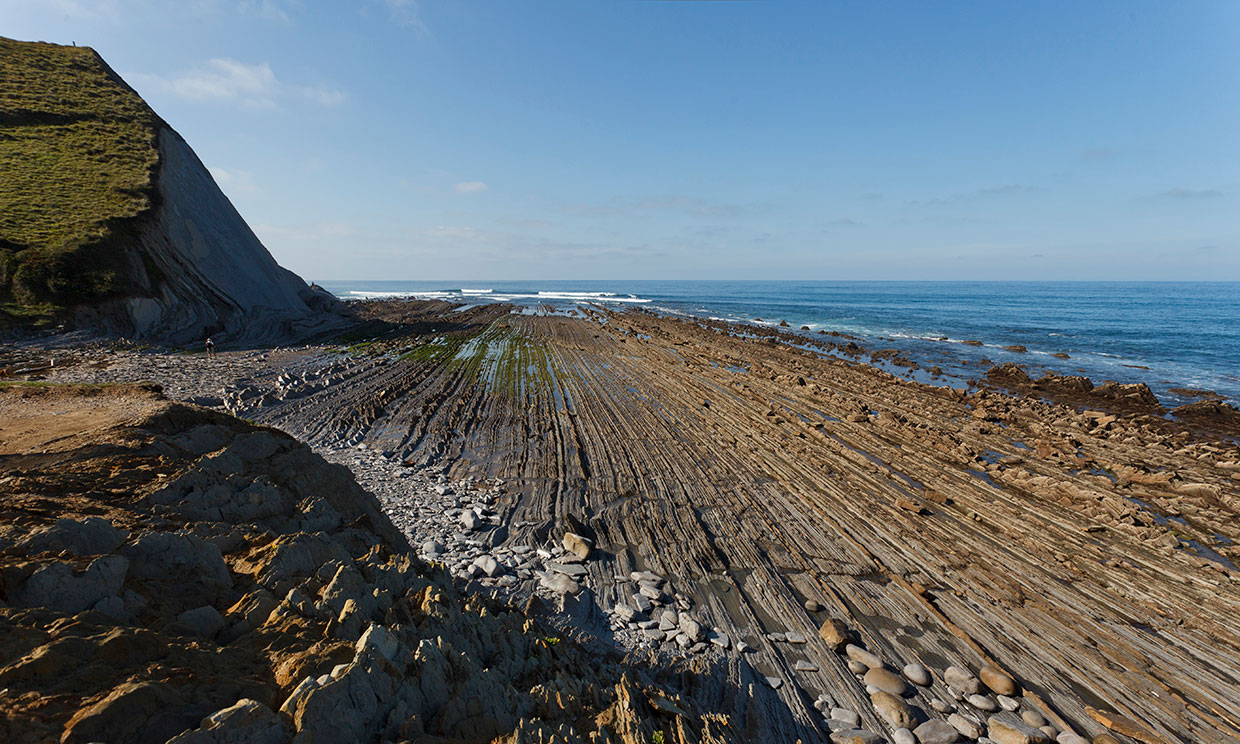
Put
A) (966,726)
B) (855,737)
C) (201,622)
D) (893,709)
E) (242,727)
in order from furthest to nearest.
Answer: (893,709), (966,726), (855,737), (201,622), (242,727)

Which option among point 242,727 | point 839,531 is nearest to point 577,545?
point 839,531

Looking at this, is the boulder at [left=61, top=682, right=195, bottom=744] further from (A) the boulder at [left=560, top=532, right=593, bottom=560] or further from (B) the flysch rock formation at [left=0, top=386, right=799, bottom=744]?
(A) the boulder at [left=560, top=532, right=593, bottom=560]

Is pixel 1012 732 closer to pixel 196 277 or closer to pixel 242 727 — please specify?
pixel 242 727

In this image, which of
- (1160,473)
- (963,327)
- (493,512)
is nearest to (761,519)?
(493,512)

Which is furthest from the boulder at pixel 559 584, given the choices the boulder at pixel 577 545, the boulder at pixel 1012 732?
the boulder at pixel 1012 732

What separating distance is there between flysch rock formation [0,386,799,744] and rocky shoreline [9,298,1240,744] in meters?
1.75

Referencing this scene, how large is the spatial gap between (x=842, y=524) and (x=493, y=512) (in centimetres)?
912

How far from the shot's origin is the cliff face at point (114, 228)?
81.3 feet

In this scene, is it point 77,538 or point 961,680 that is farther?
point 961,680

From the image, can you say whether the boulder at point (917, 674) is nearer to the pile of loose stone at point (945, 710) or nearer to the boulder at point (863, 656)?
the pile of loose stone at point (945, 710)

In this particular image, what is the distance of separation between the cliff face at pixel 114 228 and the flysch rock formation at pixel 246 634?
26.1m

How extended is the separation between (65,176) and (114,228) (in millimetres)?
9468

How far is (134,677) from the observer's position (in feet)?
10.8

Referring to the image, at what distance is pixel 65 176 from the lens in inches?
1236
